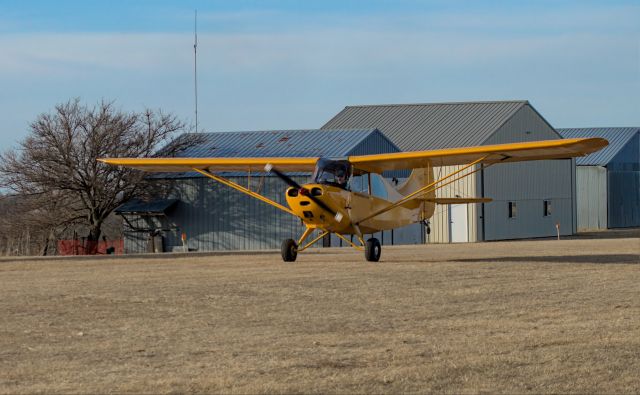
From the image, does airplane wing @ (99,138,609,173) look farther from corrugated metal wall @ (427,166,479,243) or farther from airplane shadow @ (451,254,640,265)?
corrugated metal wall @ (427,166,479,243)

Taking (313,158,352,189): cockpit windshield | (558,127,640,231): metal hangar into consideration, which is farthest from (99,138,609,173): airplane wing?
(558,127,640,231): metal hangar

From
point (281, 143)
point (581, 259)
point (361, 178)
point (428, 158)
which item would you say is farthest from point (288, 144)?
point (581, 259)

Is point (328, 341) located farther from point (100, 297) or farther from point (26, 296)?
point (26, 296)

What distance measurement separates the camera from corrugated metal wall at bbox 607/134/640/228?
202ft

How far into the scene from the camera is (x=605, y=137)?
64.8 meters

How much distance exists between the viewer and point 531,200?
48.8 m

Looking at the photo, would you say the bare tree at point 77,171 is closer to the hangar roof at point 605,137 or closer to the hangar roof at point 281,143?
the hangar roof at point 281,143

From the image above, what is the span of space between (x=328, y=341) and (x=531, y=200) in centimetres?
3934

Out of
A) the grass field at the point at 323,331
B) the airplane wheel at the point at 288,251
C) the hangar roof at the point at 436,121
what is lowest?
the grass field at the point at 323,331

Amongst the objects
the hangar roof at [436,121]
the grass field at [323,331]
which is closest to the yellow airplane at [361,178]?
the grass field at [323,331]

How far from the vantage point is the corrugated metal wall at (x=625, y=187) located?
202 ft

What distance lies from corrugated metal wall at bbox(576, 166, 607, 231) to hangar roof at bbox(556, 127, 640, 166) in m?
0.51

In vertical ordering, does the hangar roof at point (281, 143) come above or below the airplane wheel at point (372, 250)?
above

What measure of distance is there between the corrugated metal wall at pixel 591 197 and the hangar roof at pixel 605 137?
0.51 metres
